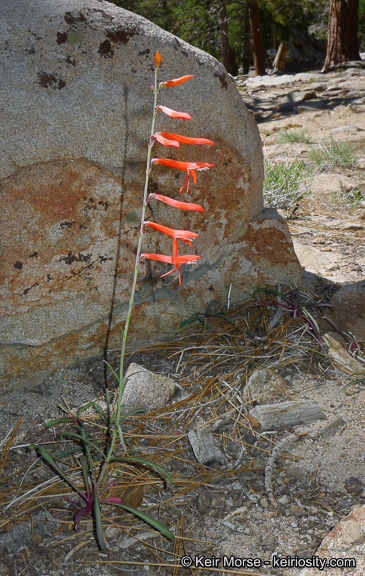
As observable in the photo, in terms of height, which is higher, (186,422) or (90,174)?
(90,174)

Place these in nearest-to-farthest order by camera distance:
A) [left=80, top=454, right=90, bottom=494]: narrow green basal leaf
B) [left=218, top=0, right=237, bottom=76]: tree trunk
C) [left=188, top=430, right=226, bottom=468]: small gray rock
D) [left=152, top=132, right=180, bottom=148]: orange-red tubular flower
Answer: [left=152, top=132, right=180, bottom=148]: orange-red tubular flower, [left=80, top=454, right=90, bottom=494]: narrow green basal leaf, [left=188, top=430, right=226, bottom=468]: small gray rock, [left=218, top=0, right=237, bottom=76]: tree trunk

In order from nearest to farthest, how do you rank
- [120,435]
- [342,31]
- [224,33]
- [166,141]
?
[166,141] < [120,435] < [342,31] < [224,33]

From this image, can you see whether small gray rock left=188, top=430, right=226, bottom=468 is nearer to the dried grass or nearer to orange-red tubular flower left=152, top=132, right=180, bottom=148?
the dried grass

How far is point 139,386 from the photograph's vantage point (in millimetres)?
1805

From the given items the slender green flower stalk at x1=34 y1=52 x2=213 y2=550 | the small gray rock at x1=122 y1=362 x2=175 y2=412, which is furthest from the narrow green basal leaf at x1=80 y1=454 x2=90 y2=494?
the small gray rock at x1=122 y1=362 x2=175 y2=412

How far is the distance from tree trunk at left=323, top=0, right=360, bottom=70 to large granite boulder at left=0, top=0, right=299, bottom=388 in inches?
298

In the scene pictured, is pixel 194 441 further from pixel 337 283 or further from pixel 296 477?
pixel 337 283

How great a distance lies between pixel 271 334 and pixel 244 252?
39cm

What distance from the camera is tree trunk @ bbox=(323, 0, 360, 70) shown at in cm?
827

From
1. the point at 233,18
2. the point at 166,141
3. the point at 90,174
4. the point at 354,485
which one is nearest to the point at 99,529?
the point at 354,485

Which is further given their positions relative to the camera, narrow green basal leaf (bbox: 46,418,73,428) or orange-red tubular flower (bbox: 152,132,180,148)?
narrow green basal leaf (bbox: 46,418,73,428)

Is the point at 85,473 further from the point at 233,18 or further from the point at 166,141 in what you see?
the point at 233,18

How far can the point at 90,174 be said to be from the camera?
1.79 metres

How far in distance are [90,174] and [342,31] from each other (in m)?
8.51
